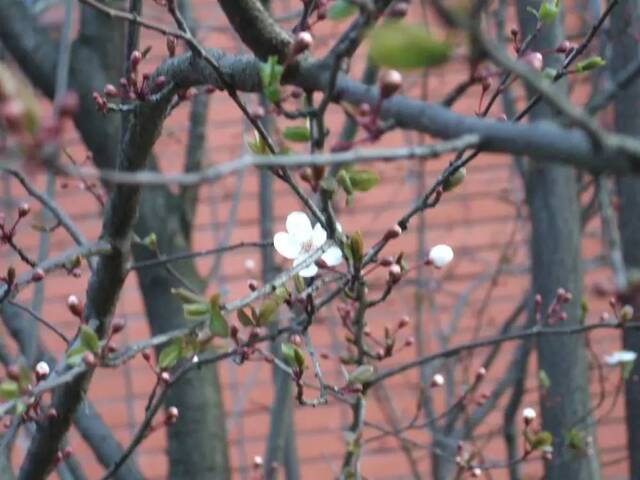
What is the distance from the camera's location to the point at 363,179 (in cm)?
174

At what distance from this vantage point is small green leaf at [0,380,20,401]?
4.86ft

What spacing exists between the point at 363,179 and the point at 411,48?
2.63 feet

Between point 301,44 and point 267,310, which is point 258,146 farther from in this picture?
point 301,44

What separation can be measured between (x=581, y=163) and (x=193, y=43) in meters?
0.84

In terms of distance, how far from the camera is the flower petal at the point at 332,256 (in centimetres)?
183

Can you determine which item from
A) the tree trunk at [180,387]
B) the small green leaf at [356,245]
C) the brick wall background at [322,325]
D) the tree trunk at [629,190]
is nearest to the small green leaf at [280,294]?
the small green leaf at [356,245]

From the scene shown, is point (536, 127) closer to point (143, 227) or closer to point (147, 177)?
point (147, 177)

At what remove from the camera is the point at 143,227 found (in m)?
3.19

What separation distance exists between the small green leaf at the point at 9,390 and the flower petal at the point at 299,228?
657 millimetres

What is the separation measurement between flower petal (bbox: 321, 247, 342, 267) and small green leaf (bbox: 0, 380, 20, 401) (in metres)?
0.52

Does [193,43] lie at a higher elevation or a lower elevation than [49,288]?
lower

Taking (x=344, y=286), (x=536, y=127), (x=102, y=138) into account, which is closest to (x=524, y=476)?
(x=102, y=138)

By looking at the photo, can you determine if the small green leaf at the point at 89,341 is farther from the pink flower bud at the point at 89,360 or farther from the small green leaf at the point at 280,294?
the small green leaf at the point at 280,294

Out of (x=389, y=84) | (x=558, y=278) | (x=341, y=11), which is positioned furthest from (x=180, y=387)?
(x=389, y=84)
